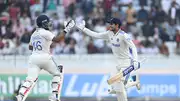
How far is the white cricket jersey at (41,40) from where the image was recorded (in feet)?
47.5

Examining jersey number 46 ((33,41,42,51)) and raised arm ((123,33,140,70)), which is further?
jersey number 46 ((33,41,42,51))

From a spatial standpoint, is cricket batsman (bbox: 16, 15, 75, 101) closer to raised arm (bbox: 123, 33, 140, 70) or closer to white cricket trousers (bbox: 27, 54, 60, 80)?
white cricket trousers (bbox: 27, 54, 60, 80)

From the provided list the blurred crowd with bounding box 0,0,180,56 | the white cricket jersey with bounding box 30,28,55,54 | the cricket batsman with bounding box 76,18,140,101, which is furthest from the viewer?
the blurred crowd with bounding box 0,0,180,56

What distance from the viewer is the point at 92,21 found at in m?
23.7

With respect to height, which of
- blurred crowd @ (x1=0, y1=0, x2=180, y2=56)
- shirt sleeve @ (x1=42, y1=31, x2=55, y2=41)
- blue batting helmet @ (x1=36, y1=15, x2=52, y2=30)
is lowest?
shirt sleeve @ (x1=42, y1=31, x2=55, y2=41)

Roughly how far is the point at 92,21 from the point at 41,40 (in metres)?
9.27

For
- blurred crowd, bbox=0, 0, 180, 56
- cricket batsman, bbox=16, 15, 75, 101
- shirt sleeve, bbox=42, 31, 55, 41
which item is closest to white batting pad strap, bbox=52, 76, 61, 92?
cricket batsman, bbox=16, 15, 75, 101

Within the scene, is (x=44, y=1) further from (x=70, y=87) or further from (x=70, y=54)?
(x=70, y=87)

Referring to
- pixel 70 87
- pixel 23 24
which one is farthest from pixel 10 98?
pixel 23 24

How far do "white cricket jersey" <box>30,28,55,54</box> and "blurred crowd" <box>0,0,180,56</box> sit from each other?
719cm

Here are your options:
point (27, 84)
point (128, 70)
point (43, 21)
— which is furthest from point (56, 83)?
point (128, 70)

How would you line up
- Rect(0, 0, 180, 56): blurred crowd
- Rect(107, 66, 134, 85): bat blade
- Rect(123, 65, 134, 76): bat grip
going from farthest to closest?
Rect(0, 0, 180, 56): blurred crowd → Rect(107, 66, 134, 85): bat blade → Rect(123, 65, 134, 76): bat grip

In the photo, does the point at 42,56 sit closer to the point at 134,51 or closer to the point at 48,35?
the point at 48,35

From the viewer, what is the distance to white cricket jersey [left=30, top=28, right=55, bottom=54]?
1449 cm
